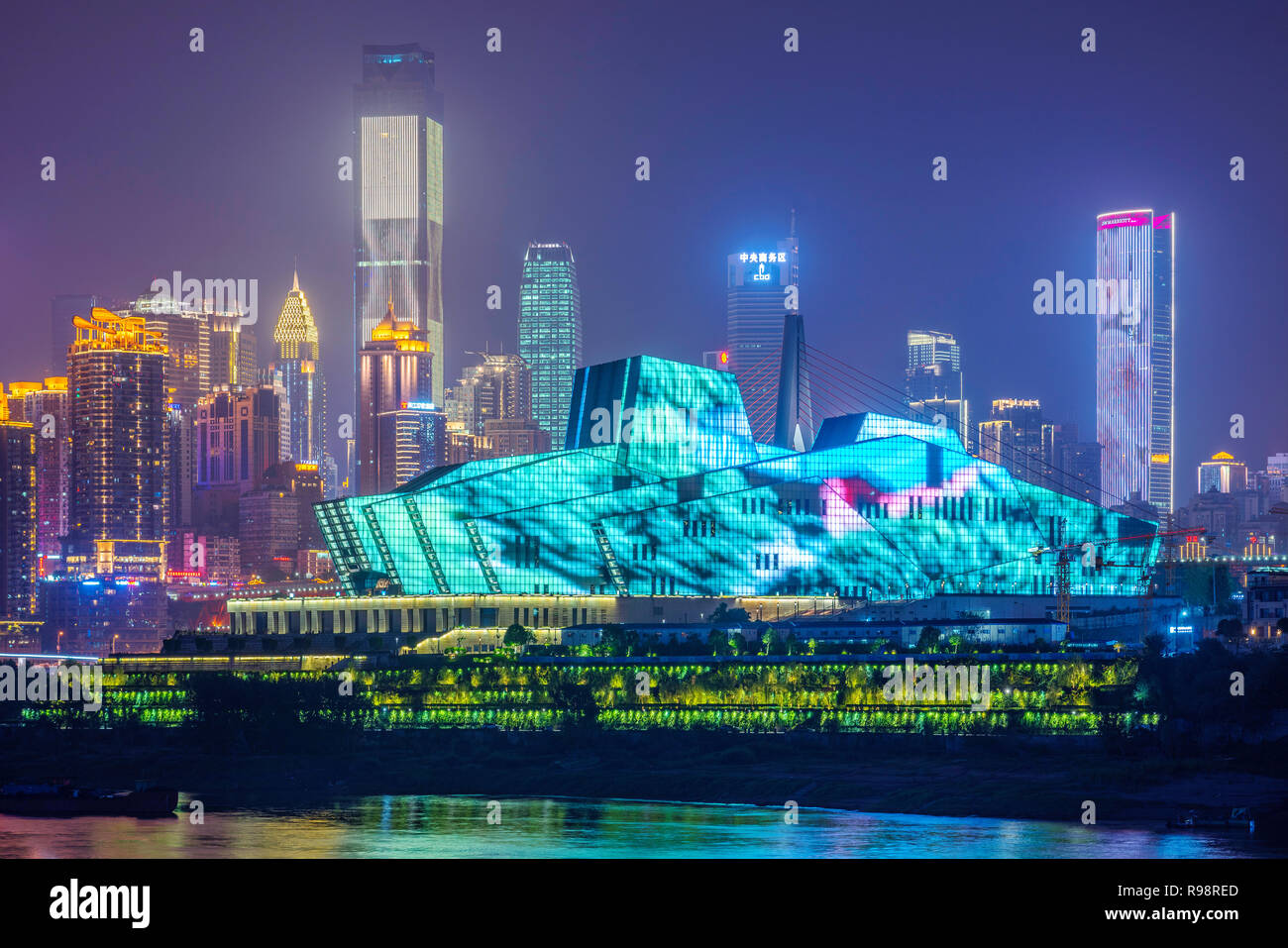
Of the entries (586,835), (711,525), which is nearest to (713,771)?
(586,835)

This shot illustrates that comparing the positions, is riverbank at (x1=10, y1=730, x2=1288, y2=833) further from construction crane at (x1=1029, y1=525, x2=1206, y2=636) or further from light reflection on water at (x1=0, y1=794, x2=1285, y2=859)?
construction crane at (x1=1029, y1=525, x2=1206, y2=636)

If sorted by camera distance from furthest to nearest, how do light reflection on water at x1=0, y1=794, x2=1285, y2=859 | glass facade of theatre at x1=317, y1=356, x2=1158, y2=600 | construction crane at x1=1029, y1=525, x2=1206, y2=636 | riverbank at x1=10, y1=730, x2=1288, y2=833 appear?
construction crane at x1=1029, y1=525, x2=1206, y2=636, glass facade of theatre at x1=317, y1=356, x2=1158, y2=600, riverbank at x1=10, y1=730, x2=1288, y2=833, light reflection on water at x1=0, y1=794, x2=1285, y2=859

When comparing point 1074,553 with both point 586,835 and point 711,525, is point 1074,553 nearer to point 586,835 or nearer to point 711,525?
point 711,525

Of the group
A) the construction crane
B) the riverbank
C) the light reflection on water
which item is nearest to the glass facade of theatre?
the construction crane

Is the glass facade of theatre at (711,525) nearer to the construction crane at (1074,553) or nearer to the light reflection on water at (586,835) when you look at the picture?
the construction crane at (1074,553)

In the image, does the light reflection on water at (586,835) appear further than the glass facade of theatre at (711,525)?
No

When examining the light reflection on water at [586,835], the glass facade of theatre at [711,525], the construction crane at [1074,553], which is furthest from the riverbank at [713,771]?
the construction crane at [1074,553]
